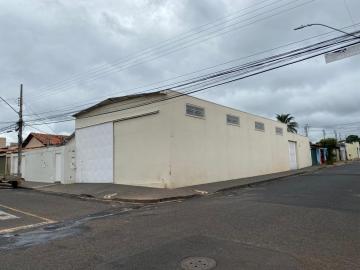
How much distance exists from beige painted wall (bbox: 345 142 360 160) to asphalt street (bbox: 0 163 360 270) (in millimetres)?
77197

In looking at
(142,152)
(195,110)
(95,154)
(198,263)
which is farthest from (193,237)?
(95,154)

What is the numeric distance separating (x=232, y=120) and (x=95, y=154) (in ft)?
34.6

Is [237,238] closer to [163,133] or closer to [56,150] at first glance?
[163,133]

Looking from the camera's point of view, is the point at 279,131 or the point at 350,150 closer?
the point at 279,131

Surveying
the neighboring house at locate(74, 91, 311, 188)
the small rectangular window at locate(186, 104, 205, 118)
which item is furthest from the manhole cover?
the small rectangular window at locate(186, 104, 205, 118)

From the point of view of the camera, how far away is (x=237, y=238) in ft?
26.2

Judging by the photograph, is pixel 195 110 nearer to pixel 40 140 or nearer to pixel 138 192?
pixel 138 192

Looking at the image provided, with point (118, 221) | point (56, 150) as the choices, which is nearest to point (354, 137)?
point (56, 150)

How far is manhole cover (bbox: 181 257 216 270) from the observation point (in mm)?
6034

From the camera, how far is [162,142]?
2123 cm

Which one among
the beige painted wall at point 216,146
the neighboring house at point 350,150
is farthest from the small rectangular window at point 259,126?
the neighboring house at point 350,150

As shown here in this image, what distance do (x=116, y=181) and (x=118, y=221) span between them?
1298 cm

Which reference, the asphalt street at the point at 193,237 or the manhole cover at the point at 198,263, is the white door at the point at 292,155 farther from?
the manhole cover at the point at 198,263

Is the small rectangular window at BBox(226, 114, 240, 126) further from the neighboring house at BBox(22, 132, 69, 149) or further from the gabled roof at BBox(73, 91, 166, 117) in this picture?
the neighboring house at BBox(22, 132, 69, 149)
